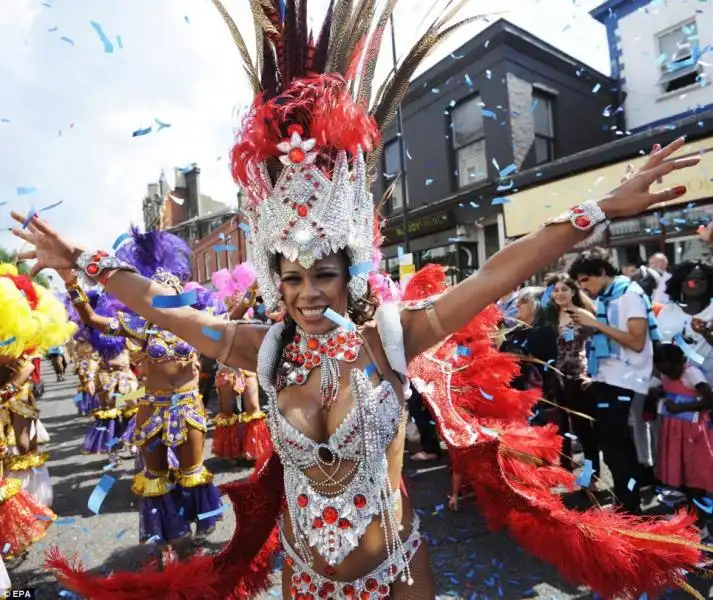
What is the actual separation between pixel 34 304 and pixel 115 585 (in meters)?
2.75

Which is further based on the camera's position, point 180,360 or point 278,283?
point 180,360

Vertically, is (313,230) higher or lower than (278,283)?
higher

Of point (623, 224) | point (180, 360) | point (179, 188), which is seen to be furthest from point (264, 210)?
point (179, 188)

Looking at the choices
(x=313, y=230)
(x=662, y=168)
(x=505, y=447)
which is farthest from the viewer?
(x=505, y=447)

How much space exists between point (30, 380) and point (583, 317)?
4.72m

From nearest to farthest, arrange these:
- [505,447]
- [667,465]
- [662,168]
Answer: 1. [662,168]
2. [505,447]
3. [667,465]

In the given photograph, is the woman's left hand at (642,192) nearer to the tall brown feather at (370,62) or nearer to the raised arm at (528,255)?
the raised arm at (528,255)

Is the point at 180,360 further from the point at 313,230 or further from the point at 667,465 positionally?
the point at 667,465

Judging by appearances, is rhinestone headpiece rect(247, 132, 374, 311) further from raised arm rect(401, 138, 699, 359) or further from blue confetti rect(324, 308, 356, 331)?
raised arm rect(401, 138, 699, 359)

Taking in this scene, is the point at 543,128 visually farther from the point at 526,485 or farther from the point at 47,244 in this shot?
the point at 47,244

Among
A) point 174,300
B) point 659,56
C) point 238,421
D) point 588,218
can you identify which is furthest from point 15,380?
point 659,56

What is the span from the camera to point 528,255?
1.52m

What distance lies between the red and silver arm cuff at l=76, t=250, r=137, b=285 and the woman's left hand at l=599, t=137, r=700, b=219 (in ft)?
5.77

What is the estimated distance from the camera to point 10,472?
3.99m
